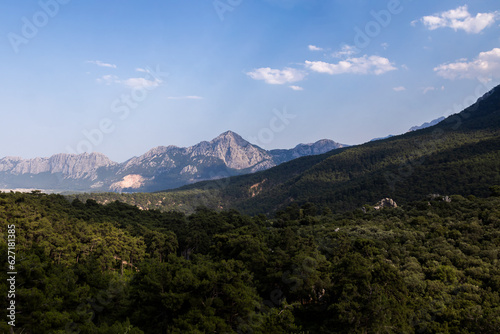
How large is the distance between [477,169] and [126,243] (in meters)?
135

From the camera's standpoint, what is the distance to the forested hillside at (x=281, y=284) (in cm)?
2678

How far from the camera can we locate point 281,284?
130ft

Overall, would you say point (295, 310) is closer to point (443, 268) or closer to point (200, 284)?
point (200, 284)

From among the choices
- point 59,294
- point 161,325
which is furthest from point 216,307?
point 59,294

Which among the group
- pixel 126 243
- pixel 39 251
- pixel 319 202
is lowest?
pixel 319 202

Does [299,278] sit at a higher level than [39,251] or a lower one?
lower

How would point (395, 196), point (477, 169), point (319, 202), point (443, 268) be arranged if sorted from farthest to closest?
1. point (319, 202)
2. point (395, 196)
3. point (477, 169)
4. point (443, 268)

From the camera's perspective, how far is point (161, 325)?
93.1 ft

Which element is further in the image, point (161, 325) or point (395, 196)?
point (395, 196)

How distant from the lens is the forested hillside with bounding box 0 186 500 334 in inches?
1054

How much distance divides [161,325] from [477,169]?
463ft

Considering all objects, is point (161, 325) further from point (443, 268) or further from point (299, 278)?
point (443, 268)

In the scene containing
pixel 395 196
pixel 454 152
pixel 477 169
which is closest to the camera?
pixel 477 169

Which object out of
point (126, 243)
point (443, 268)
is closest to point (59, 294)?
point (126, 243)
